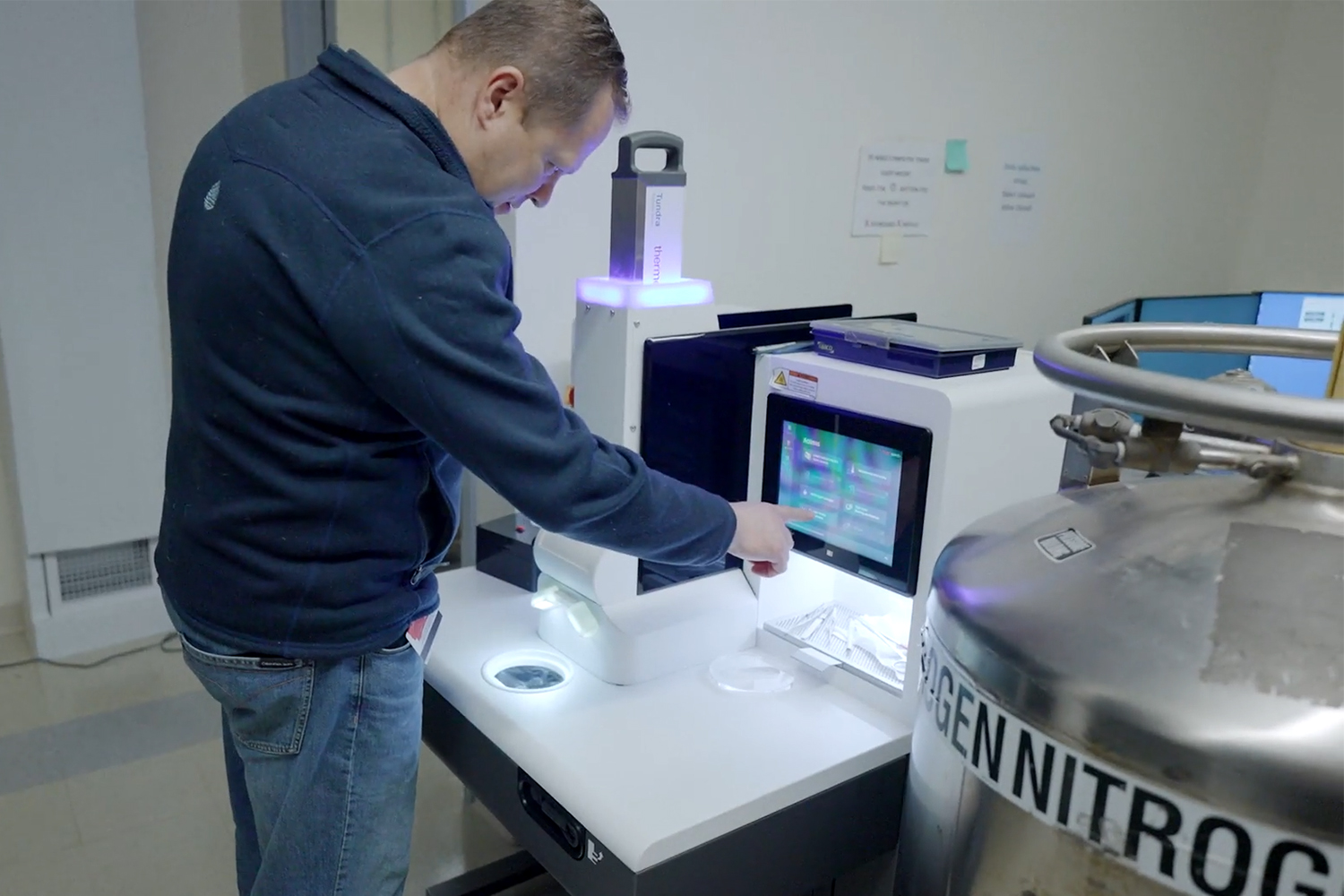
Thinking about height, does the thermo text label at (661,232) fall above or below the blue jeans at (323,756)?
above

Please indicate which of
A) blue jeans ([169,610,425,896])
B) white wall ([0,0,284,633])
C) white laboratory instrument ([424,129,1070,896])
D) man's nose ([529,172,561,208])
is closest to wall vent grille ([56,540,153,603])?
white wall ([0,0,284,633])

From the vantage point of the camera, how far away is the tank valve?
27.2 inches

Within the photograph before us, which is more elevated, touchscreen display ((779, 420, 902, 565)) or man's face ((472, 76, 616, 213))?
man's face ((472, 76, 616, 213))

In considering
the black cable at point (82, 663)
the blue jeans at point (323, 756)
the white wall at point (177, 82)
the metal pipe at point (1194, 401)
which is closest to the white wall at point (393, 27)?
the white wall at point (177, 82)

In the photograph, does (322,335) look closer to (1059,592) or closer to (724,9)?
(1059,592)

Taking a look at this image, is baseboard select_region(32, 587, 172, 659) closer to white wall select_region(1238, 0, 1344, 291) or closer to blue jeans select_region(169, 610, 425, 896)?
blue jeans select_region(169, 610, 425, 896)

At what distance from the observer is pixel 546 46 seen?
978 millimetres

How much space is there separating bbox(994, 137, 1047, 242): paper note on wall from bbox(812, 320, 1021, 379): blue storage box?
160 cm

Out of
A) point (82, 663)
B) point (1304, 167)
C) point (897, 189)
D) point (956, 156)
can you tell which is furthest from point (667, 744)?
point (1304, 167)

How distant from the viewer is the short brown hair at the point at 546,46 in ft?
3.20

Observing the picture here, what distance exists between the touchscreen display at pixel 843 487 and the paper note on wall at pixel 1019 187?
1.75 meters

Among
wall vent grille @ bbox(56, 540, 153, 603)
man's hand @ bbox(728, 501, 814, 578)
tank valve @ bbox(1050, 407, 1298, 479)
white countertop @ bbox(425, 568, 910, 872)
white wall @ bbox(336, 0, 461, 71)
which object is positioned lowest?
wall vent grille @ bbox(56, 540, 153, 603)

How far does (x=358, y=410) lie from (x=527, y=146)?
34cm

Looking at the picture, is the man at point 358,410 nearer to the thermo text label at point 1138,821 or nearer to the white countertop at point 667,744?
the white countertop at point 667,744
